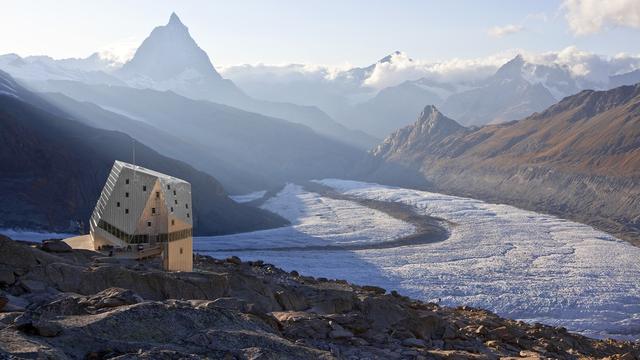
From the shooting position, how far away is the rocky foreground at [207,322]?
1219 centimetres

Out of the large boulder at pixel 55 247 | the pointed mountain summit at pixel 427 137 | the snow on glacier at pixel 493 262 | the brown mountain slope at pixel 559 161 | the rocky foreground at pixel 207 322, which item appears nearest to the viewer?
the rocky foreground at pixel 207 322

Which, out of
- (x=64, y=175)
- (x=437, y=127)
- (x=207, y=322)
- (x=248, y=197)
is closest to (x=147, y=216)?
(x=207, y=322)

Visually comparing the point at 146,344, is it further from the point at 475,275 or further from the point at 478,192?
the point at 478,192

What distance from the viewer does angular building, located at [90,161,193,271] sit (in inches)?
1064

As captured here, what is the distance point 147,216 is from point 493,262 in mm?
43526

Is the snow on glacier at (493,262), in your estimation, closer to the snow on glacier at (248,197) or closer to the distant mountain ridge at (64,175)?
the distant mountain ridge at (64,175)

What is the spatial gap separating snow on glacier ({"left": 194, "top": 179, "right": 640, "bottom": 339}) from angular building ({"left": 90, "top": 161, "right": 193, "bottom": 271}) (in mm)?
25749

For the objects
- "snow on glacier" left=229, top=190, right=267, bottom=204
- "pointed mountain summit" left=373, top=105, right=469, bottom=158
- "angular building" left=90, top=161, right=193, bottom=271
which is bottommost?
"snow on glacier" left=229, top=190, right=267, bottom=204

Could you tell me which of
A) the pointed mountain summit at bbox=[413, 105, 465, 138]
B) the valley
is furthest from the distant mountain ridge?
the pointed mountain summit at bbox=[413, 105, 465, 138]

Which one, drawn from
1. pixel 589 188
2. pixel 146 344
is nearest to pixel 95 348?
pixel 146 344

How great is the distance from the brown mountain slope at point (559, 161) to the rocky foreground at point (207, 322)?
223 feet

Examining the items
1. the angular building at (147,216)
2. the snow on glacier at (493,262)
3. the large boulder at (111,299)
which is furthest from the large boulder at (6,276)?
the snow on glacier at (493,262)

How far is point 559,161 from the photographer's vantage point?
129500 mm

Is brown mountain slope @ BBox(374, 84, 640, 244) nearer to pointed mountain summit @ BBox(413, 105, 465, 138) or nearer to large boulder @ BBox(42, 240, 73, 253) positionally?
pointed mountain summit @ BBox(413, 105, 465, 138)
